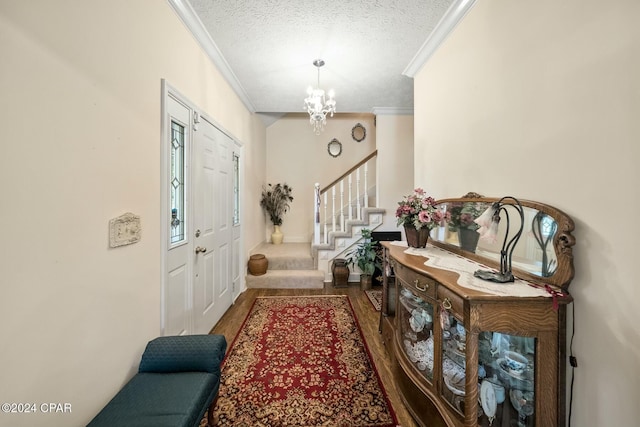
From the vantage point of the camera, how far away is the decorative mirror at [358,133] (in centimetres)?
545

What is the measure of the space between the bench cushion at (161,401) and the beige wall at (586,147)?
1.72 meters

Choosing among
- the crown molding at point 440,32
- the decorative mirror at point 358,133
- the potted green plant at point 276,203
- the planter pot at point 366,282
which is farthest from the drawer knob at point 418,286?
the decorative mirror at point 358,133

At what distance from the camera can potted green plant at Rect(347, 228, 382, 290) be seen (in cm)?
378

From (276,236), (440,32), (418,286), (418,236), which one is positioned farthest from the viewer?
(276,236)

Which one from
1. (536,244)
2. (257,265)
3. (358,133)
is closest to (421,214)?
(536,244)

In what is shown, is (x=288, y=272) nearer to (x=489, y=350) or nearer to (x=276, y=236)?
(x=276, y=236)

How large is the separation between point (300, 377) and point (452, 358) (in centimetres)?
116

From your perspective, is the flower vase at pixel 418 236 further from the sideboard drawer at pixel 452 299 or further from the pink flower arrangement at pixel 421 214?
the sideboard drawer at pixel 452 299

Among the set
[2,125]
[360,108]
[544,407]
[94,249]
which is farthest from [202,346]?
Result: [360,108]

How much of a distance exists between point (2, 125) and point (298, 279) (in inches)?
134

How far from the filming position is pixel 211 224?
2643 mm

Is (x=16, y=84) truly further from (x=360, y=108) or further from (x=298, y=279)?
(x=360, y=108)

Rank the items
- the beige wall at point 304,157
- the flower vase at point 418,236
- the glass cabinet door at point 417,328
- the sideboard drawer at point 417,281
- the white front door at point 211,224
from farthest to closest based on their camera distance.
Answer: the beige wall at point 304,157 < the white front door at point 211,224 < the flower vase at point 418,236 < the glass cabinet door at point 417,328 < the sideboard drawer at point 417,281

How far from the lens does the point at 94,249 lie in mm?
1183
